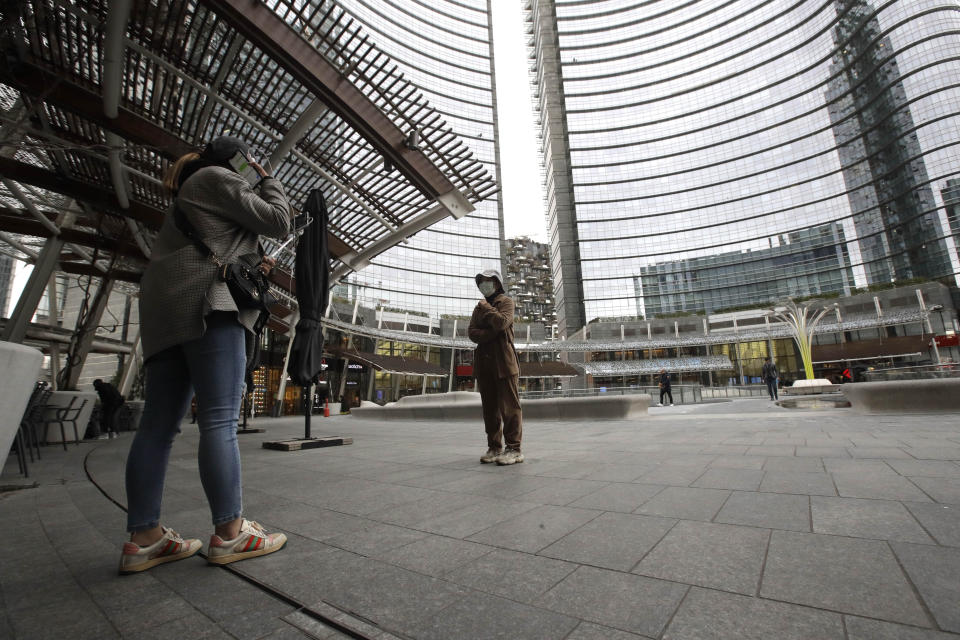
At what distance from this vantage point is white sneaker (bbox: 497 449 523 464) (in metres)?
4.22

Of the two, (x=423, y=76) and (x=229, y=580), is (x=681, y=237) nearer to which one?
(x=423, y=76)

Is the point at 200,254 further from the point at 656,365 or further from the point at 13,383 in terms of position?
the point at 656,365

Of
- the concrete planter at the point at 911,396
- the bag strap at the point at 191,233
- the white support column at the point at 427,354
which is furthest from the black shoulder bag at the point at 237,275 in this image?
the white support column at the point at 427,354

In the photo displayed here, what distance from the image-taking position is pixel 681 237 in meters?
62.5

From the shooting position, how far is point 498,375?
4.35 m

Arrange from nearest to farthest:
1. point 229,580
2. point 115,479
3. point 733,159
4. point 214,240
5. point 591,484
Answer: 1. point 229,580
2. point 214,240
3. point 591,484
4. point 115,479
5. point 733,159

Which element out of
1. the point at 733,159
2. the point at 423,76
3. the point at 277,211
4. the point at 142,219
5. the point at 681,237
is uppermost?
the point at 423,76

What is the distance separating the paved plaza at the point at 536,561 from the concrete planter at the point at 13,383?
0.54 metres

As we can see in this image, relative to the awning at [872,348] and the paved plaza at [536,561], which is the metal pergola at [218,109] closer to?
the paved plaza at [536,561]

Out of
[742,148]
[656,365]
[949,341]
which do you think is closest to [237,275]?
[949,341]

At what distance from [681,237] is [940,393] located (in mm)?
59752

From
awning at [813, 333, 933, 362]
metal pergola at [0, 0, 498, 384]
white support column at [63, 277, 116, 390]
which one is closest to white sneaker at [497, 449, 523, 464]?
metal pergola at [0, 0, 498, 384]

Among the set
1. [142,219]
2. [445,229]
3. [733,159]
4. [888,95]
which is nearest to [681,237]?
[733,159]

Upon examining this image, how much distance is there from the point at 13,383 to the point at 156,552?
65.1 inches
